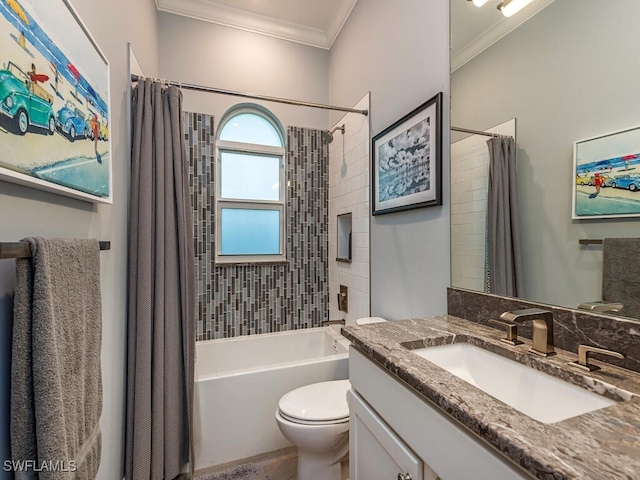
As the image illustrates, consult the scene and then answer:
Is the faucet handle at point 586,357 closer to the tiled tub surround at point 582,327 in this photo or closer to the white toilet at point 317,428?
the tiled tub surround at point 582,327

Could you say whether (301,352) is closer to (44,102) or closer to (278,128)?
(278,128)

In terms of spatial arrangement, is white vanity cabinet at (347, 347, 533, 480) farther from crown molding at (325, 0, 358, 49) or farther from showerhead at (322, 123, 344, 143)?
crown molding at (325, 0, 358, 49)

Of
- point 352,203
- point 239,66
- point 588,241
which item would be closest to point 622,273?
point 588,241

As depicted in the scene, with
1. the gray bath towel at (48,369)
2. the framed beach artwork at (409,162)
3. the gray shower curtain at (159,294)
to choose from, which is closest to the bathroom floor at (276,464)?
the gray shower curtain at (159,294)

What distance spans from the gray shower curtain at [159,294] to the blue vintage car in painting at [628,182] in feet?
5.77

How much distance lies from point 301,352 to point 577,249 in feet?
7.10

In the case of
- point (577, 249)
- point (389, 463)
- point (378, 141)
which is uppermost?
point (378, 141)

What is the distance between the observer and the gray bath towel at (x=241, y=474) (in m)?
1.61

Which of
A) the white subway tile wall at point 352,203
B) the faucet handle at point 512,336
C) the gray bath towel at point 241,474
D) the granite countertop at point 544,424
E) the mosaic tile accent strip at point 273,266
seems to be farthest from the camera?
the mosaic tile accent strip at point 273,266

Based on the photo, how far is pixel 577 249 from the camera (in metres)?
0.87

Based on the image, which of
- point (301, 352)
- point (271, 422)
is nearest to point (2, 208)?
point (271, 422)

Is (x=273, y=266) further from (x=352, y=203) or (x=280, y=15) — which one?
(x=280, y=15)

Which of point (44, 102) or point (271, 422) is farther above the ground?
point (44, 102)

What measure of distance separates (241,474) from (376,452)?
116cm
